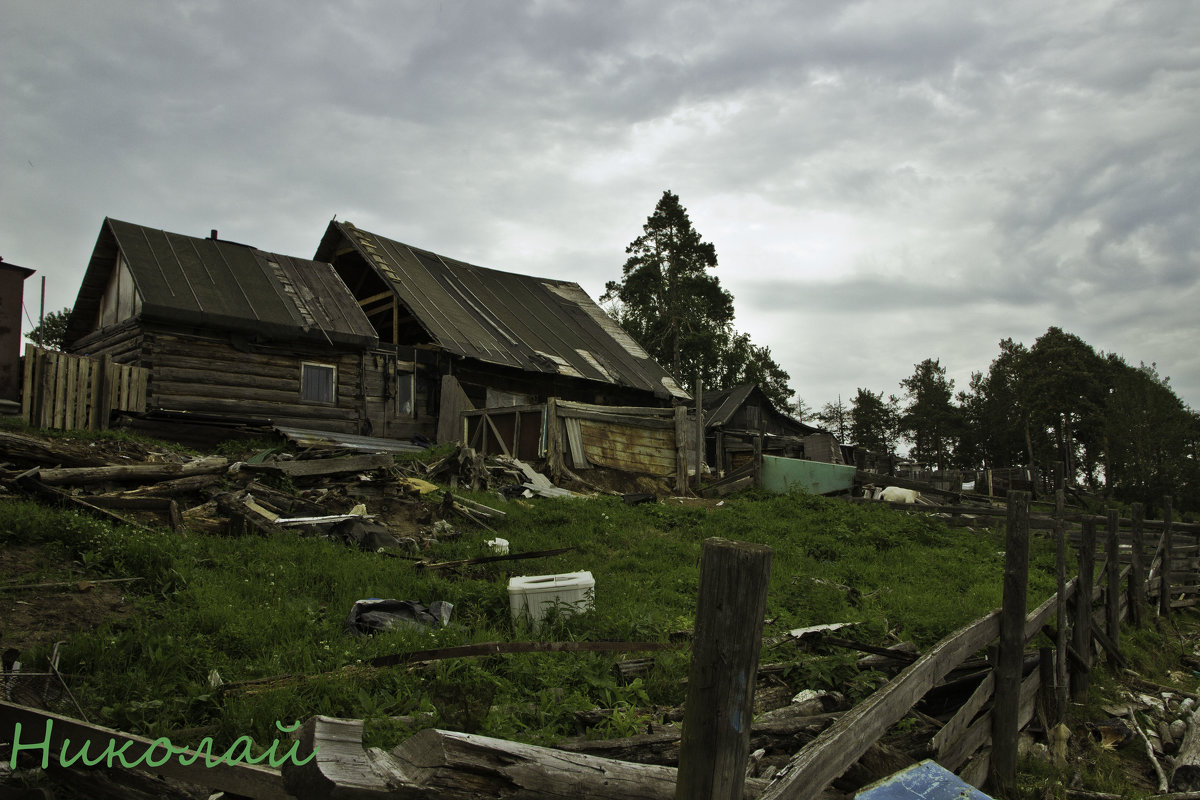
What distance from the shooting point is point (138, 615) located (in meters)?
5.74

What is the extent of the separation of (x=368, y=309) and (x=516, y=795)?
78.3 feet

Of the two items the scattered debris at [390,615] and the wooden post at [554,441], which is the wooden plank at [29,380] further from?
the scattered debris at [390,615]

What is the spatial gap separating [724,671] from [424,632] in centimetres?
416

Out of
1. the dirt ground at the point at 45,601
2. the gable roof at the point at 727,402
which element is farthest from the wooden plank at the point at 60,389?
the gable roof at the point at 727,402

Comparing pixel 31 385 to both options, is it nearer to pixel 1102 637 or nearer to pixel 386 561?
pixel 386 561

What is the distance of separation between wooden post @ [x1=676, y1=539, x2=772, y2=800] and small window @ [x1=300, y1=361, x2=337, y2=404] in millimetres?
18233

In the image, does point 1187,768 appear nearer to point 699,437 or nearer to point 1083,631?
point 1083,631

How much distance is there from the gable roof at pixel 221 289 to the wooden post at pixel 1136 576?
53.7 feet

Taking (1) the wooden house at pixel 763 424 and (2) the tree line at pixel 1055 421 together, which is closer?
(1) the wooden house at pixel 763 424

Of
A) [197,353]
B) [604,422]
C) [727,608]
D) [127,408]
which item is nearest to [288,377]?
[197,353]

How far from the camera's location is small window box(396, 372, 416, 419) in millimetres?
20969

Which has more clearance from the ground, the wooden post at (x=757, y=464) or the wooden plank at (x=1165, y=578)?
the wooden post at (x=757, y=464)

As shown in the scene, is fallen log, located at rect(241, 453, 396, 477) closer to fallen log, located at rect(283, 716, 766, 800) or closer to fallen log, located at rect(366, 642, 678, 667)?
fallen log, located at rect(366, 642, 678, 667)

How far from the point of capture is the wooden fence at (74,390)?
1420cm
